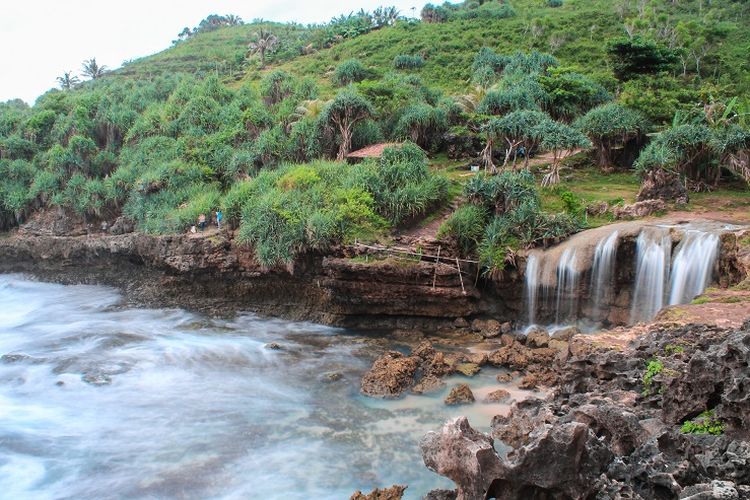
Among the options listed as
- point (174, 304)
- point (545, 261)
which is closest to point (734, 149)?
point (545, 261)

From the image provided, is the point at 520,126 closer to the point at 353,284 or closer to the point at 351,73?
the point at 353,284

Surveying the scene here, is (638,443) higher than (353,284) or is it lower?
higher

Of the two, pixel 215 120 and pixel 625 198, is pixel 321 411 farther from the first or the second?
pixel 215 120

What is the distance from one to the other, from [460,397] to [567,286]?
231 inches

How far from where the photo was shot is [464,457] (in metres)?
5.49

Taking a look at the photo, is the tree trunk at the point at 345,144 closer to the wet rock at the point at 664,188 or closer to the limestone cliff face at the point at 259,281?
the limestone cliff face at the point at 259,281

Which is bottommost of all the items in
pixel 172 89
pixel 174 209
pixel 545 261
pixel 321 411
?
pixel 321 411

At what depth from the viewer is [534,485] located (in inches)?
209

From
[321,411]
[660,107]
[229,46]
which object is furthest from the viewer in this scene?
[229,46]

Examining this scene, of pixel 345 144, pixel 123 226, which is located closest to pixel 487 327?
pixel 345 144

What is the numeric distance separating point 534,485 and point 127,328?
17.4 metres

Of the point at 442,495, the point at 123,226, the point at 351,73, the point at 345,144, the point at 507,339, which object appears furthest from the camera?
the point at 351,73

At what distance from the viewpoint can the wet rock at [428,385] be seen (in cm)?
1308

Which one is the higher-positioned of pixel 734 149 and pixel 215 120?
pixel 215 120
